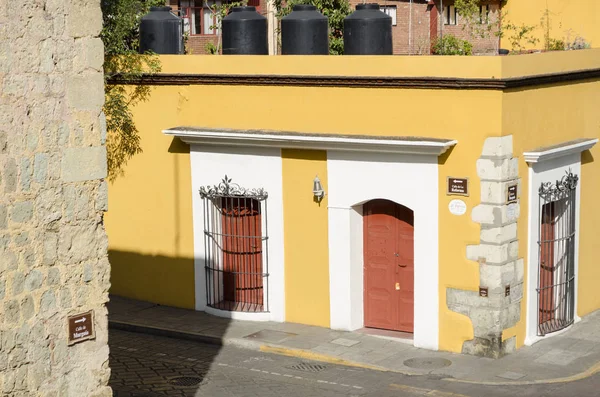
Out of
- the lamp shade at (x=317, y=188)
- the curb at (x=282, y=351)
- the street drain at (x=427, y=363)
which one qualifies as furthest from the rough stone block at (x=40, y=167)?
the lamp shade at (x=317, y=188)

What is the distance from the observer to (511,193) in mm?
14719

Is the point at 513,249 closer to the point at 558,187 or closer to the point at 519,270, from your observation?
the point at 519,270

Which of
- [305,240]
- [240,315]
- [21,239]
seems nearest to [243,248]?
[240,315]

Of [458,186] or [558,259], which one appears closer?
[458,186]

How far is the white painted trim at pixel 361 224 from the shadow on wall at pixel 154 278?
2.85 m

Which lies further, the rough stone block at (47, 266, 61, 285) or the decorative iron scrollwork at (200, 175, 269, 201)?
the decorative iron scrollwork at (200, 175, 269, 201)

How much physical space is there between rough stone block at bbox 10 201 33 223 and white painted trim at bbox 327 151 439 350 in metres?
7.91

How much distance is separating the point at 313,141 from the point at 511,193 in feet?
10.1

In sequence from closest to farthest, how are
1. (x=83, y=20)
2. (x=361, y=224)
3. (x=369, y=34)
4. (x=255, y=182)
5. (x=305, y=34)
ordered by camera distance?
(x=83, y=20) < (x=361, y=224) < (x=255, y=182) < (x=369, y=34) < (x=305, y=34)

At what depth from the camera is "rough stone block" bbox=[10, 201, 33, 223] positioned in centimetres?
808

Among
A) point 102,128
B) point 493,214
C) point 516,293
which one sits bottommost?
point 516,293

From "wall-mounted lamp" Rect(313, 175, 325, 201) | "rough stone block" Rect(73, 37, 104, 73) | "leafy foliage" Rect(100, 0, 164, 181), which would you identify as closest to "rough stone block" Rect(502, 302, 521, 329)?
"wall-mounted lamp" Rect(313, 175, 325, 201)

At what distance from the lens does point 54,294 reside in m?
8.47

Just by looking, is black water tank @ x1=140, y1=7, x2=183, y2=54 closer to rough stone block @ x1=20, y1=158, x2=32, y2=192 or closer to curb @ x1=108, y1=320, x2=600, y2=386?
curb @ x1=108, y1=320, x2=600, y2=386
